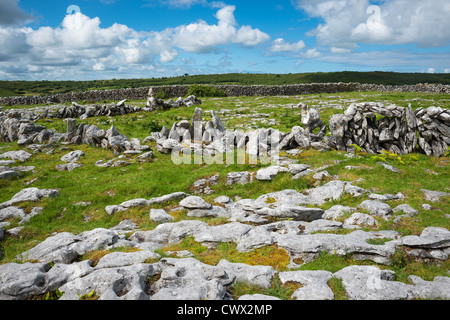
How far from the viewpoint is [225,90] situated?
228ft

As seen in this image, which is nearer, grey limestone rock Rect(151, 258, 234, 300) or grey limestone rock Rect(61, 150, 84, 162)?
grey limestone rock Rect(151, 258, 234, 300)

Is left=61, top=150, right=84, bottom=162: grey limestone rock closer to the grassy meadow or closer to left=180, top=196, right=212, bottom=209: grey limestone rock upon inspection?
the grassy meadow

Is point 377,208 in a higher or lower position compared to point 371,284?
higher

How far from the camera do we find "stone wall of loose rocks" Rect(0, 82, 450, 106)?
60188mm

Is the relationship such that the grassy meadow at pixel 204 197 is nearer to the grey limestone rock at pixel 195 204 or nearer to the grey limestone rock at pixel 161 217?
the grey limestone rock at pixel 161 217

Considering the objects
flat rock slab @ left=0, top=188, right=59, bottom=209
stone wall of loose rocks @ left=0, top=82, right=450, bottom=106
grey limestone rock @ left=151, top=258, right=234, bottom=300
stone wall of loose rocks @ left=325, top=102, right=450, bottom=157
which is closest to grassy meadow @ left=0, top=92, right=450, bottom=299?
flat rock slab @ left=0, top=188, right=59, bottom=209

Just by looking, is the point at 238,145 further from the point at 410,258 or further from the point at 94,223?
the point at 410,258

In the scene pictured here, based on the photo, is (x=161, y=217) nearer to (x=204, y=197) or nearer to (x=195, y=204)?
(x=195, y=204)

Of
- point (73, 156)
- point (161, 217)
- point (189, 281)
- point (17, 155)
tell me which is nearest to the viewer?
point (189, 281)

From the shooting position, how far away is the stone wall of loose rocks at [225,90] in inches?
2370

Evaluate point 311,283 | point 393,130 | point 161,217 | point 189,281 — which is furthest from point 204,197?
point 393,130

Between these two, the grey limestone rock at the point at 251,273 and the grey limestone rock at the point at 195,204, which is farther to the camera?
the grey limestone rock at the point at 195,204

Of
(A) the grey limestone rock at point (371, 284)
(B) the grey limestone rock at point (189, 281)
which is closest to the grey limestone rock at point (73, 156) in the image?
(B) the grey limestone rock at point (189, 281)
